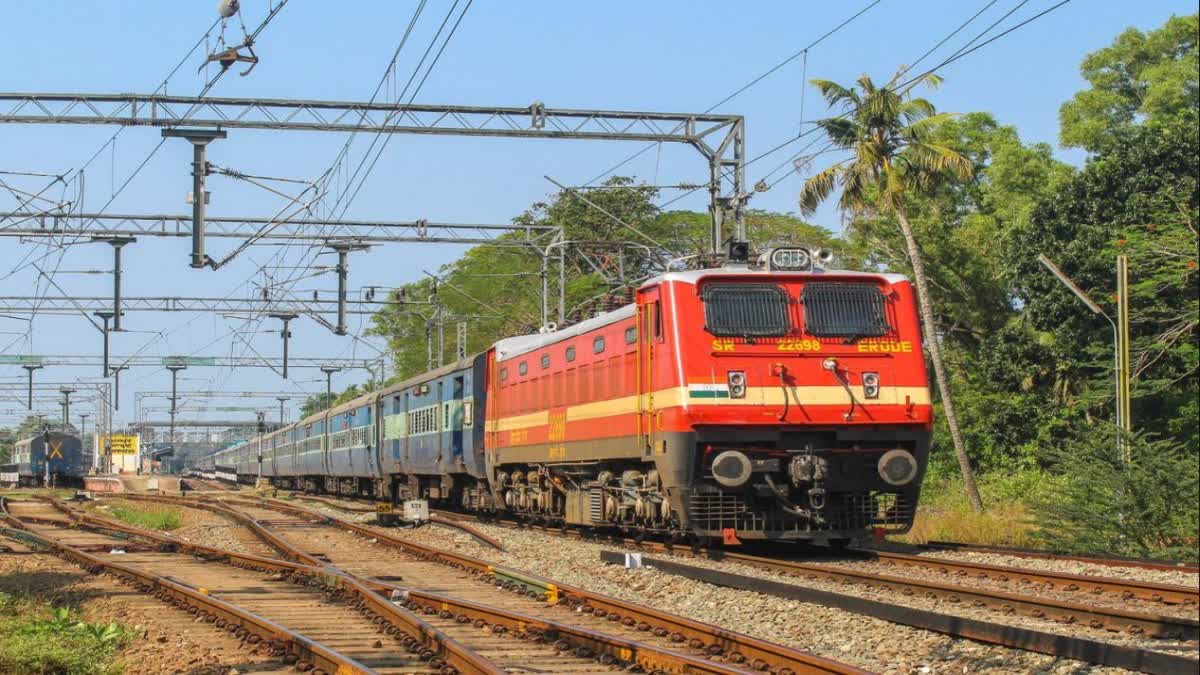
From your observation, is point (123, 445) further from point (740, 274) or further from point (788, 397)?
point (788, 397)

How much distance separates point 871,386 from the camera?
17.3 meters

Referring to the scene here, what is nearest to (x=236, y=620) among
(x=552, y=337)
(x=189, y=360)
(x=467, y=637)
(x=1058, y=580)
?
(x=467, y=637)

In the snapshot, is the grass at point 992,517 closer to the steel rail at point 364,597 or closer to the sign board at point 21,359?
the steel rail at point 364,597

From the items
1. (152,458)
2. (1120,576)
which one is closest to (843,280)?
(1120,576)

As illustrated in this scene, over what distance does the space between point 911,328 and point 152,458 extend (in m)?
97.0

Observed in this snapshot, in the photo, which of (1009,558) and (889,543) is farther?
(889,543)

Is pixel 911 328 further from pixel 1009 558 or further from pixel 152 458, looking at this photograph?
pixel 152 458

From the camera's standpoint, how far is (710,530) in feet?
56.7

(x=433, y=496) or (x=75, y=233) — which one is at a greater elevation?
(x=75, y=233)

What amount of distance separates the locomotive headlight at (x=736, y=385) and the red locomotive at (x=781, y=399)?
1cm

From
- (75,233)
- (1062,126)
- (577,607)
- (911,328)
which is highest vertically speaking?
(1062,126)

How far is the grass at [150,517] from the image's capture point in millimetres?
30203

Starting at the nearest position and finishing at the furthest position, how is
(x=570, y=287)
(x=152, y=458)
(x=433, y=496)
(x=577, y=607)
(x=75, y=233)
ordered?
(x=577, y=607) → (x=433, y=496) → (x=75, y=233) → (x=570, y=287) → (x=152, y=458)

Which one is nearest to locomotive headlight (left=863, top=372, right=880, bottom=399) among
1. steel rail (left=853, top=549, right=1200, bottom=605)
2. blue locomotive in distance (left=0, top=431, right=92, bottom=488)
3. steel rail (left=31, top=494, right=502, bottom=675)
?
steel rail (left=853, top=549, right=1200, bottom=605)
